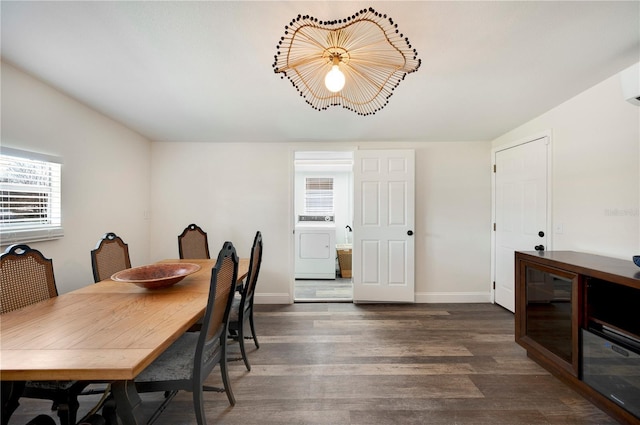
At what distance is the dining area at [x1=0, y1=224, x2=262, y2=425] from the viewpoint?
0.89 m

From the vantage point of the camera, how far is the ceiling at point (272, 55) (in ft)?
4.71

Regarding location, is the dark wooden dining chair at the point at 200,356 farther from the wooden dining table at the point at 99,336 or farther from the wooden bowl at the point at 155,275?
the wooden bowl at the point at 155,275

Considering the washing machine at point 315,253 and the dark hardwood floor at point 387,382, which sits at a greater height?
the washing machine at point 315,253

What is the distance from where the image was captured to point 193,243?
3006 millimetres

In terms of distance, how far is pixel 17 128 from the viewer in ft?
6.03

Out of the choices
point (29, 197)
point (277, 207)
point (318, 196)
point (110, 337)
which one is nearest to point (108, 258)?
point (29, 197)

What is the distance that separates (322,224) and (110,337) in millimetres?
4214

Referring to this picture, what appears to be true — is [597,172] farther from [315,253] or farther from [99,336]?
[315,253]

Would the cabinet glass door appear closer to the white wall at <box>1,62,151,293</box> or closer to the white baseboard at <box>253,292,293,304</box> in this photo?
the white baseboard at <box>253,292,293,304</box>

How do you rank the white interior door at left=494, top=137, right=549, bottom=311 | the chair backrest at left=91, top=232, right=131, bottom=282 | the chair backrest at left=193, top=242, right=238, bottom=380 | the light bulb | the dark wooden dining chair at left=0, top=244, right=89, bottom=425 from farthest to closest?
the white interior door at left=494, top=137, right=549, bottom=311
the chair backrest at left=91, top=232, right=131, bottom=282
the light bulb
the chair backrest at left=193, top=242, right=238, bottom=380
the dark wooden dining chair at left=0, top=244, right=89, bottom=425

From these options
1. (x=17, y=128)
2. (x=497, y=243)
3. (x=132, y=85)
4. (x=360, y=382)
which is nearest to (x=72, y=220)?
(x=17, y=128)

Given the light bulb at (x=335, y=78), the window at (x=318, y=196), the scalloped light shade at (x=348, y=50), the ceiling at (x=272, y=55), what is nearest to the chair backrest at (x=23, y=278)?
the ceiling at (x=272, y=55)

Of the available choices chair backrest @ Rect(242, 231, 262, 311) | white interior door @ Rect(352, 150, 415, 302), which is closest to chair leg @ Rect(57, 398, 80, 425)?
chair backrest @ Rect(242, 231, 262, 311)

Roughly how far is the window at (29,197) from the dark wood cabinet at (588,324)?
3.81 m
